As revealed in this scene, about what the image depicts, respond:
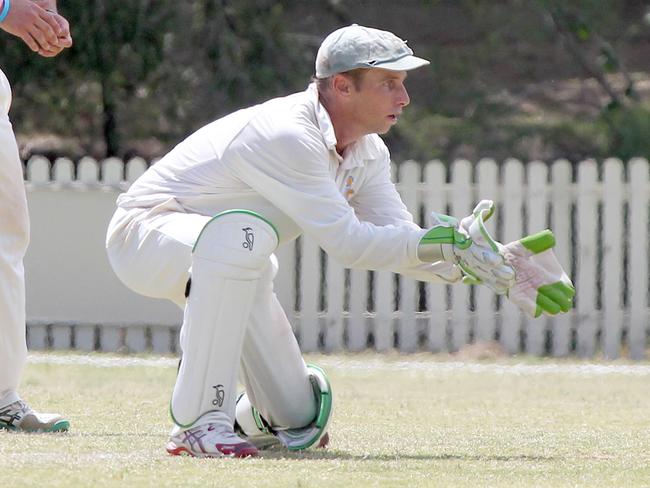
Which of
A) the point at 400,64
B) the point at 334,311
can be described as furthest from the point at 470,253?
the point at 334,311

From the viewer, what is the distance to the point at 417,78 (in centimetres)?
1608

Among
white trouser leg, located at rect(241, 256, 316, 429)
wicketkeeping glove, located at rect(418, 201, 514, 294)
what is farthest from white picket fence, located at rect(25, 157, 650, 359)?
wicketkeeping glove, located at rect(418, 201, 514, 294)

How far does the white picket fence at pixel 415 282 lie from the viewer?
11289mm

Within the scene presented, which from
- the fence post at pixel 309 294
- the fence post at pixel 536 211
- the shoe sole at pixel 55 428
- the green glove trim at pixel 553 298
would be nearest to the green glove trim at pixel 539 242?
the green glove trim at pixel 553 298

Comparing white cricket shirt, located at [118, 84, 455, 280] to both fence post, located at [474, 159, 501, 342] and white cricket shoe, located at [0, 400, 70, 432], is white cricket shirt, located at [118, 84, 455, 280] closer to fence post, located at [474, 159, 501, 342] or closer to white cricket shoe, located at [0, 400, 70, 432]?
white cricket shoe, located at [0, 400, 70, 432]

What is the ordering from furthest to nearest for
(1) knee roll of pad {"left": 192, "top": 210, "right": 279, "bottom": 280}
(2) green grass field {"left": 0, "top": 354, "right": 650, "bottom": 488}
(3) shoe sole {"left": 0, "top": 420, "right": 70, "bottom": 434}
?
(3) shoe sole {"left": 0, "top": 420, "right": 70, "bottom": 434} < (1) knee roll of pad {"left": 192, "top": 210, "right": 279, "bottom": 280} < (2) green grass field {"left": 0, "top": 354, "right": 650, "bottom": 488}

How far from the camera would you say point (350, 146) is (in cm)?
551

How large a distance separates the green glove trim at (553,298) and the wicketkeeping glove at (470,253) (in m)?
0.15

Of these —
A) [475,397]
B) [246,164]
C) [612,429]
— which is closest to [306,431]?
[246,164]

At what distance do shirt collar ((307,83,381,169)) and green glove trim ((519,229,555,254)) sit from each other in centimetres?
73

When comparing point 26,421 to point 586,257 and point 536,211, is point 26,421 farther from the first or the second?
point 586,257

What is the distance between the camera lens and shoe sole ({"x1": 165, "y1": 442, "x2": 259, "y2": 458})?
5.00m

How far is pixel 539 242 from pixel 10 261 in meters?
2.08

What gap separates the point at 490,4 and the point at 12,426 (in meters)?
11.3
